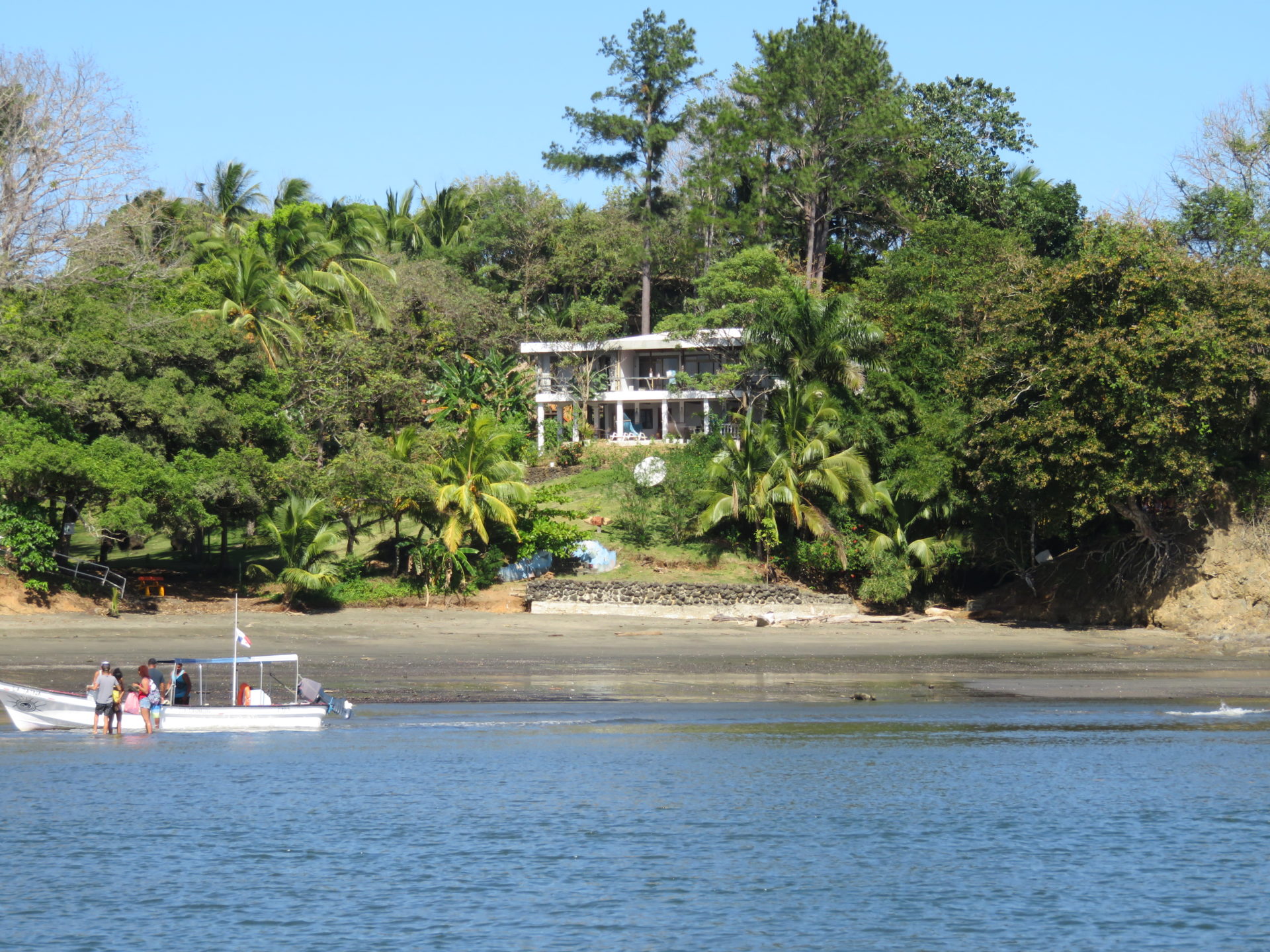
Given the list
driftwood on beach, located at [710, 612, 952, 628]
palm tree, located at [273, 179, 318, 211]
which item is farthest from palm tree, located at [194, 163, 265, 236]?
driftwood on beach, located at [710, 612, 952, 628]

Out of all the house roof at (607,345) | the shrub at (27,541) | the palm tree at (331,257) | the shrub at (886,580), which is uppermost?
the palm tree at (331,257)

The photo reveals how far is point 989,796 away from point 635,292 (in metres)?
50.2

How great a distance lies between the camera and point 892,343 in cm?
4200

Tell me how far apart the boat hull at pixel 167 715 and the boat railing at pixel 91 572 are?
36.6ft

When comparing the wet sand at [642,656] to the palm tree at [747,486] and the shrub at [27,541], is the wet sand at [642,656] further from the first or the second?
the palm tree at [747,486]

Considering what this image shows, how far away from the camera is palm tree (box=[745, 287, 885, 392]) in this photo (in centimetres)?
4119

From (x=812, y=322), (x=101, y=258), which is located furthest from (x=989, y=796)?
(x=101, y=258)

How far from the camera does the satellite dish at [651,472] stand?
43625 mm

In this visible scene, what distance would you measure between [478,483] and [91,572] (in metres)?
11.5

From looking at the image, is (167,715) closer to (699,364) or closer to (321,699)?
(321,699)

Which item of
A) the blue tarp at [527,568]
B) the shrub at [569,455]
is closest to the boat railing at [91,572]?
the blue tarp at [527,568]

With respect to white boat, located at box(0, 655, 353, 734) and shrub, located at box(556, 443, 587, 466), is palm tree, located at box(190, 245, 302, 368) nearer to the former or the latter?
shrub, located at box(556, 443, 587, 466)

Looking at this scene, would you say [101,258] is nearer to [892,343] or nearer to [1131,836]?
[892,343]

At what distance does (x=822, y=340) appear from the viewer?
136 ft
